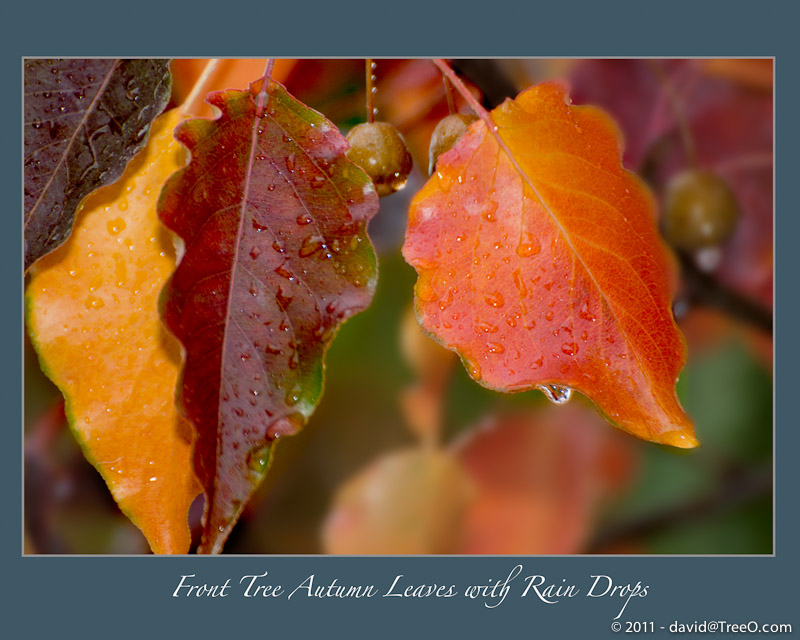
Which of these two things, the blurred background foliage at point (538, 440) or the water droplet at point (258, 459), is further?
the blurred background foliage at point (538, 440)

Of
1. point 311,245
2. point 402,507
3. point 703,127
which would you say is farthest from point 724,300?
point 311,245

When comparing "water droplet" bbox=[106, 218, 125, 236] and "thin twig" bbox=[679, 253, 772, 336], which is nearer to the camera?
"water droplet" bbox=[106, 218, 125, 236]

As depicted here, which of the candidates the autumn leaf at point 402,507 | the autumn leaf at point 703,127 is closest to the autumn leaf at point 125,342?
the autumn leaf at point 402,507

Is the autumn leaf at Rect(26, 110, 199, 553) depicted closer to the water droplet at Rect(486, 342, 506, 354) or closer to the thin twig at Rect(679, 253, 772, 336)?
the water droplet at Rect(486, 342, 506, 354)

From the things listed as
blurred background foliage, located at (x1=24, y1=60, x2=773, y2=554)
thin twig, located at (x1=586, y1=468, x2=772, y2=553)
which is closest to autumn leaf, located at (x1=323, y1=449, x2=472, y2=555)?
blurred background foliage, located at (x1=24, y1=60, x2=773, y2=554)

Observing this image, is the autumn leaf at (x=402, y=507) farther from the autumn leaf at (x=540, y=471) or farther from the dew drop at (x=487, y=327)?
the dew drop at (x=487, y=327)

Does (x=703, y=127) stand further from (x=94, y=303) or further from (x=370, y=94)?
(x=94, y=303)

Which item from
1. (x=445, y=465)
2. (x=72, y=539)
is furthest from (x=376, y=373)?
(x=72, y=539)
